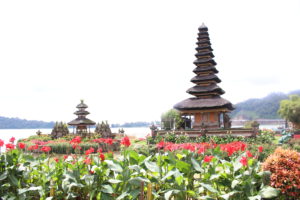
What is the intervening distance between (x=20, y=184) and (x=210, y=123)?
1159 inches

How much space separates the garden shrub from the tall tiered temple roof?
2703 centimetres

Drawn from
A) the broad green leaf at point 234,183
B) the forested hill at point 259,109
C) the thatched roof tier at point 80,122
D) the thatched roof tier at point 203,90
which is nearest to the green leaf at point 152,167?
the broad green leaf at point 234,183

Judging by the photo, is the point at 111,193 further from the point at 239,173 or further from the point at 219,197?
the point at 239,173

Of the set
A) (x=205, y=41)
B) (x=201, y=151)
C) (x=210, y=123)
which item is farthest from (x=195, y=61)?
(x=201, y=151)

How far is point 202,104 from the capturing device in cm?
3400

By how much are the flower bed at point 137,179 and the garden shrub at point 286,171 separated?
222mm

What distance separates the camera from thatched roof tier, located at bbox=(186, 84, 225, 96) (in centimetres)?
3569

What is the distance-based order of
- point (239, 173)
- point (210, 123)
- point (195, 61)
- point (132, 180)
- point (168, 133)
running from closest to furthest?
point (132, 180) → point (239, 173) → point (168, 133) → point (210, 123) → point (195, 61)

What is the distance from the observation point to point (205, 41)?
39.3 metres

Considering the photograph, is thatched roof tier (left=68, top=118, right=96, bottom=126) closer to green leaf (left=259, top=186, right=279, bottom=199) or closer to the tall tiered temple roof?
the tall tiered temple roof

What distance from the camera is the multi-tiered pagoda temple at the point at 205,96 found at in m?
33.9

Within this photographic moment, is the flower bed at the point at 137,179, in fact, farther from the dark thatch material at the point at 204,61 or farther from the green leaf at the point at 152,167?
the dark thatch material at the point at 204,61

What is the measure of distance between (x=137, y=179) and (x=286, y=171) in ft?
10.0

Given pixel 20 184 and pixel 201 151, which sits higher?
pixel 201 151
